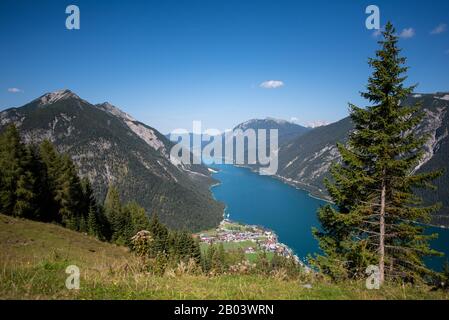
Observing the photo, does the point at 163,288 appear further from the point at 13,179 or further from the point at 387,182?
the point at 13,179

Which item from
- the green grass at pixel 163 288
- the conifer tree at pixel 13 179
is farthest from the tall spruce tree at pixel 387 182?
the conifer tree at pixel 13 179

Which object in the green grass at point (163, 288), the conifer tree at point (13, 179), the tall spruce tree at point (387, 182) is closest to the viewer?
the green grass at point (163, 288)

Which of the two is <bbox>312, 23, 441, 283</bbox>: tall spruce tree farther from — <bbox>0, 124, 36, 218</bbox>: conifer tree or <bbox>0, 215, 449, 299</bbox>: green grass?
<bbox>0, 124, 36, 218</bbox>: conifer tree

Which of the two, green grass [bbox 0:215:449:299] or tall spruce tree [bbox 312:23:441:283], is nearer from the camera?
green grass [bbox 0:215:449:299]

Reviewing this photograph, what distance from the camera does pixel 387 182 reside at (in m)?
16.1

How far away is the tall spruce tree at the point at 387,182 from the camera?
50.1 ft

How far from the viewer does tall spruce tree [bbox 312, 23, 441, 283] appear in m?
15.3

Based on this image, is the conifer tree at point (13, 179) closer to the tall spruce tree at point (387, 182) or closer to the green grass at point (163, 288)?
the green grass at point (163, 288)

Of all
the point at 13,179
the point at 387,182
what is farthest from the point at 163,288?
the point at 13,179

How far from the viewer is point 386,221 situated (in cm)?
1641

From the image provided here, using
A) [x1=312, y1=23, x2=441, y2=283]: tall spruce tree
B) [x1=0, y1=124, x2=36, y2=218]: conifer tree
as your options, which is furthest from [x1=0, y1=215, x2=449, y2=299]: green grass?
[x1=0, y1=124, x2=36, y2=218]: conifer tree
